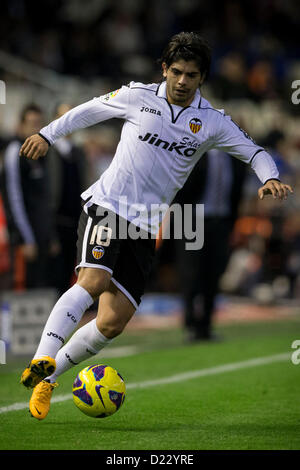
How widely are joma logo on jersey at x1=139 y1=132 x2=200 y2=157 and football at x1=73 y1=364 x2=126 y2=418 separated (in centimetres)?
154

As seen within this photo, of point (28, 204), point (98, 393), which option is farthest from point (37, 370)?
point (28, 204)

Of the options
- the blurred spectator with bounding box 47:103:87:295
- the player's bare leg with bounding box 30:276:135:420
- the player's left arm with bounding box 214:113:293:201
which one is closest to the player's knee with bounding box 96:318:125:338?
the player's bare leg with bounding box 30:276:135:420

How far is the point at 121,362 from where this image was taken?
9078mm

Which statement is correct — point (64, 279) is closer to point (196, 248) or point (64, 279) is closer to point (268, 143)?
point (196, 248)

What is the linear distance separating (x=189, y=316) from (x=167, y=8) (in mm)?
12757

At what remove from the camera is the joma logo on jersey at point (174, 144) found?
19.6 feet

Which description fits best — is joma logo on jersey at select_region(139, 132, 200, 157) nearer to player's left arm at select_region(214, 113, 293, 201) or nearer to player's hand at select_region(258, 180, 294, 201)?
player's left arm at select_region(214, 113, 293, 201)

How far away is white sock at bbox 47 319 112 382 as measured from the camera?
5.93 meters

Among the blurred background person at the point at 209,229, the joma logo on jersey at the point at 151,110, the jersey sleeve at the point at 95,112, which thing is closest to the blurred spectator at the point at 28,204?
the blurred background person at the point at 209,229

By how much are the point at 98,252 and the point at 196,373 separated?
3.03 m

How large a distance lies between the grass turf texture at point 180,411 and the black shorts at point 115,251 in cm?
89

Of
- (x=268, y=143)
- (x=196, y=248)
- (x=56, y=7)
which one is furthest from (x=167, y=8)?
(x=196, y=248)

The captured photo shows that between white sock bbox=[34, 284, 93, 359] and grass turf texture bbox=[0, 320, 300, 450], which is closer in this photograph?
grass turf texture bbox=[0, 320, 300, 450]

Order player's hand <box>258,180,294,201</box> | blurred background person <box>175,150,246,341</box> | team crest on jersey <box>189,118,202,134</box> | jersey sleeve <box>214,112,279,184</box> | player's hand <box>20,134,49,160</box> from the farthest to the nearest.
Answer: blurred background person <box>175,150,246,341</box> → jersey sleeve <box>214,112,279,184</box> → team crest on jersey <box>189,118,202,134</box> → player's hand <box>258,180,294,201</box> → player's hand <box>20,134,49,160</box>
